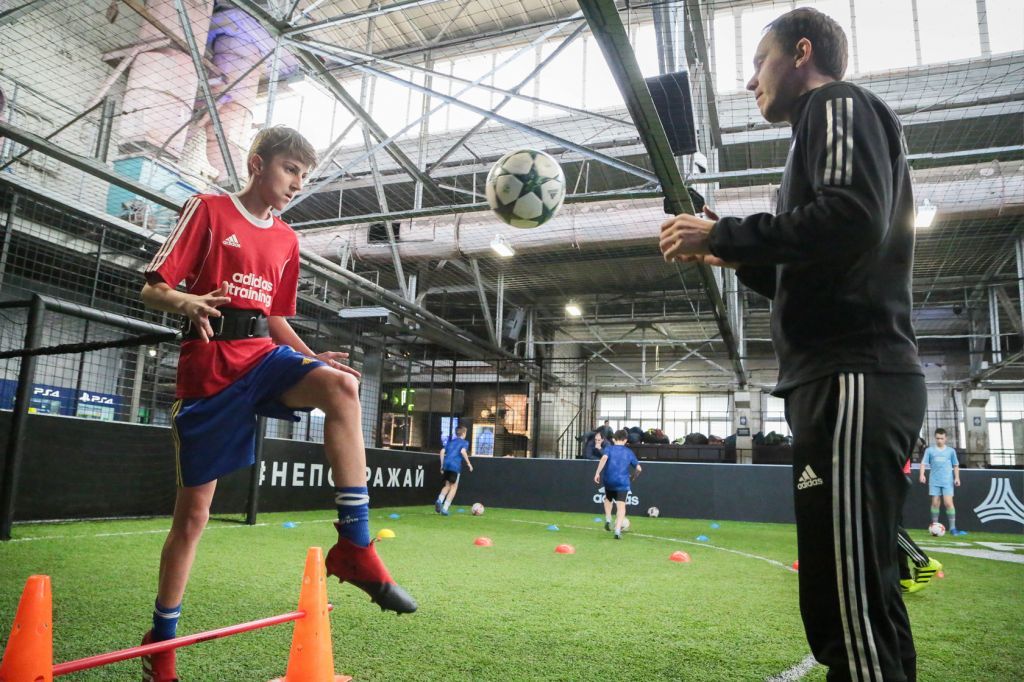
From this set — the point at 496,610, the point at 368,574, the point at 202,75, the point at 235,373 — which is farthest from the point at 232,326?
the point at 202,75

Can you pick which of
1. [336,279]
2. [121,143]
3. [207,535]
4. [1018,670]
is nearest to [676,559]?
[1018,670]

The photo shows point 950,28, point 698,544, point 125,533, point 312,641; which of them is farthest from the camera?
point 950,28

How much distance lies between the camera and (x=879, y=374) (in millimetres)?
1393

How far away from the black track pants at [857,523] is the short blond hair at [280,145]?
189 cm

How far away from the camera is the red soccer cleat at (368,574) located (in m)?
1.80

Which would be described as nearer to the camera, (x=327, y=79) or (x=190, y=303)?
(x=190, y=303)

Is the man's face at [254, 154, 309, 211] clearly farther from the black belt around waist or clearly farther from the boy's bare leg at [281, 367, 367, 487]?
the boy's bare leg at [281, 367, 367, 487]

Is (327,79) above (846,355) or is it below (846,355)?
above

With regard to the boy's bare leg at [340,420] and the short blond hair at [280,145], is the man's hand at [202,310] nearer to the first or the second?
the boy's bare leg at [340,420]

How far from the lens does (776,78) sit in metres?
1.69

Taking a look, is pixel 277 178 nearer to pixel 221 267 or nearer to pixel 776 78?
pixel 221 267

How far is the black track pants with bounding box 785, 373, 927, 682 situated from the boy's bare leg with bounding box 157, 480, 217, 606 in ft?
5.94

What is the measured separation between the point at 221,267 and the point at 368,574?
1177 mm

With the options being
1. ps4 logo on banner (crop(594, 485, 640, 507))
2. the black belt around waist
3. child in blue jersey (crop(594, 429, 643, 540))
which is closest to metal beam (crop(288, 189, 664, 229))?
child in blue jersey (crop(594, 429, 643, 540))
